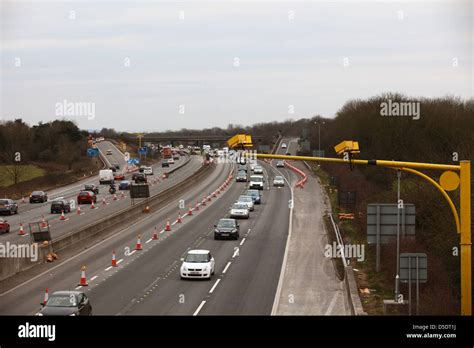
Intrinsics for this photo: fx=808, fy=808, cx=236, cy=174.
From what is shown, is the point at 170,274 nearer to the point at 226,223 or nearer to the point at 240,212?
the point at 226,223

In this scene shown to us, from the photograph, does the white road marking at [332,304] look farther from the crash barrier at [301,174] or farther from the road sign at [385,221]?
the crash barrier at [301,174]

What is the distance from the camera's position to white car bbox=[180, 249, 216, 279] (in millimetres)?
34531

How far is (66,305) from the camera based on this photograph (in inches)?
915

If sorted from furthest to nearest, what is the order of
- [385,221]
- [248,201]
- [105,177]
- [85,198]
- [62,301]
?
[105,177] < [85,198] < [248,201] < [385,221] < [62,301]

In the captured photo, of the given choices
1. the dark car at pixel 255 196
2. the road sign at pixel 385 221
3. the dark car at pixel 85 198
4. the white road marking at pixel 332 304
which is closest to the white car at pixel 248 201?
the dark car at pixel 255 196

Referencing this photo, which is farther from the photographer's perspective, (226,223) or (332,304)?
(226,223)

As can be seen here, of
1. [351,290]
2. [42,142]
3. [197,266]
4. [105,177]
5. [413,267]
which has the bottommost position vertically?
[351,290]

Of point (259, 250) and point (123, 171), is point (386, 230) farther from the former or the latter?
point (123, 171)

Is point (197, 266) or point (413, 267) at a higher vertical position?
point (413, 267)

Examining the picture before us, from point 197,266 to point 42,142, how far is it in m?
95.5

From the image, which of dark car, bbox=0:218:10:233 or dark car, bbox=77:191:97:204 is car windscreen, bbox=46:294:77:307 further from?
dark car, bbox=77:191:97:204

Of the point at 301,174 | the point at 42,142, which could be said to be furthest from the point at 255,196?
the point at 42,142
